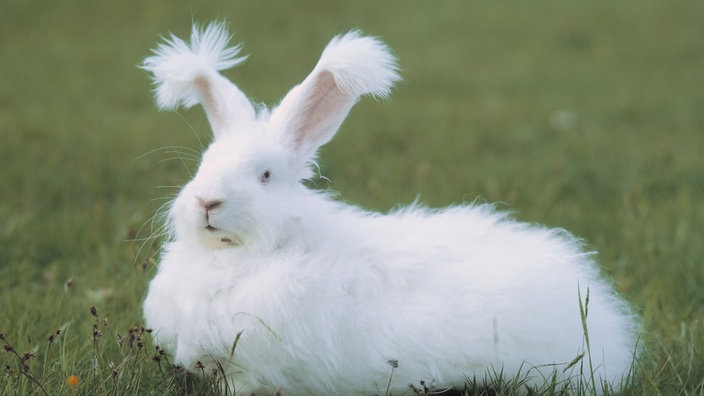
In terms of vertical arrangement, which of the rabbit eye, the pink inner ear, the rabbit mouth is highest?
the pink inner ear

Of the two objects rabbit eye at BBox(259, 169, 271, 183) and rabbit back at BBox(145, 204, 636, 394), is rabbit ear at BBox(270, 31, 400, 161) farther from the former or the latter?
rabbit back at BBox(145, 204, 636, 394)

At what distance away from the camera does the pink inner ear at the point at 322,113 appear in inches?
114

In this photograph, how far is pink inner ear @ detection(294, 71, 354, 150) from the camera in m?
2.88

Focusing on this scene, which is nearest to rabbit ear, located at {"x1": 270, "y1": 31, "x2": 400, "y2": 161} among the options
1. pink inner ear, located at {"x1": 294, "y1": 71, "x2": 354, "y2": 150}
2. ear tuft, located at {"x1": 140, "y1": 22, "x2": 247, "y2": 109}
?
pink inner ear, located at {"x1": 294, "y1": 71, "x2": 354, "y2": 150}

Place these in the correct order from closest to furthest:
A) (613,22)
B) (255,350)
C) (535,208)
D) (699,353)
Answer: (255,350) < (699,353) < (535,208) < (613,22)

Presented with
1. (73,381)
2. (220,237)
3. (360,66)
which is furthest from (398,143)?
(73,381)

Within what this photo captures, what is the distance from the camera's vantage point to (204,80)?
2.93 metres

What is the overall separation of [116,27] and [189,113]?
4346 millimetres

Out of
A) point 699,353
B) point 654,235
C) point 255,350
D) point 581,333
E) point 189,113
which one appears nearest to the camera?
point 255,350

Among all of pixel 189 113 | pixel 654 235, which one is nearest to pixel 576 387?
pixel 654 235

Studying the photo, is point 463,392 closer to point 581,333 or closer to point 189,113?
point 581,333

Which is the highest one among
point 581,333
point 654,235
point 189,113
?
point 189,113

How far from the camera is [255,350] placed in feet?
8.11

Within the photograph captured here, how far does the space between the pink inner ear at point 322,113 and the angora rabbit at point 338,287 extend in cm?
4
